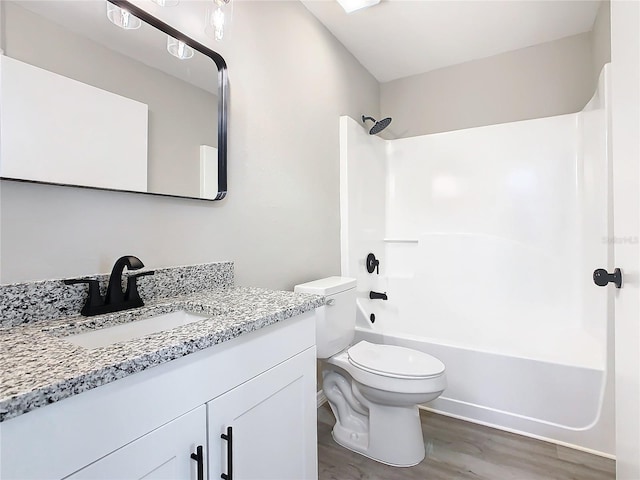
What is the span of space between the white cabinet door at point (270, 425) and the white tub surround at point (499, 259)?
43.5 inches

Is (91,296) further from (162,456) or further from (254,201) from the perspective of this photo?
(254,201)

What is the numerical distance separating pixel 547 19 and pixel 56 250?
287 centimetres

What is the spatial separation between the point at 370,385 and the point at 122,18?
1.70 metres

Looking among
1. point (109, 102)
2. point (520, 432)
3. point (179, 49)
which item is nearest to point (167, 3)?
point (179, 49)

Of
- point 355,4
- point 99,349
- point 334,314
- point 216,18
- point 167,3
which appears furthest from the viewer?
point 355,4

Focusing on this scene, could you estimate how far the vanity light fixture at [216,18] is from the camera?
136 centimetres

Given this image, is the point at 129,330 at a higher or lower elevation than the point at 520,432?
higher

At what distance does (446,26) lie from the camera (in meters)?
2.20

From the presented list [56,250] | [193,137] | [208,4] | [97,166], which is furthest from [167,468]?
[208,4]

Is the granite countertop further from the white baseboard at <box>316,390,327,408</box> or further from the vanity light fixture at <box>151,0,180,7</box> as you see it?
the white baseboard at <box>316,390,327,408</box>

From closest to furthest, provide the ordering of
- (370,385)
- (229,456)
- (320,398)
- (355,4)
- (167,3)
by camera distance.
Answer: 1. (229,456)
2. (167,3)
3. (370,385)
4. (355,4)
5. (320,398)

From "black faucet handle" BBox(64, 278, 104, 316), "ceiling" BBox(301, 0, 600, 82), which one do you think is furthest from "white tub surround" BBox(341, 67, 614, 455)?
"black faucet handle" BBox(64, 278, 104, 316)

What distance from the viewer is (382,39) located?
7.65 ft

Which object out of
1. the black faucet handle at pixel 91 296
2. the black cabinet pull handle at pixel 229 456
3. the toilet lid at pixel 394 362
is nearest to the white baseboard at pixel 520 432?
the toilet lid at pixel 394 362
